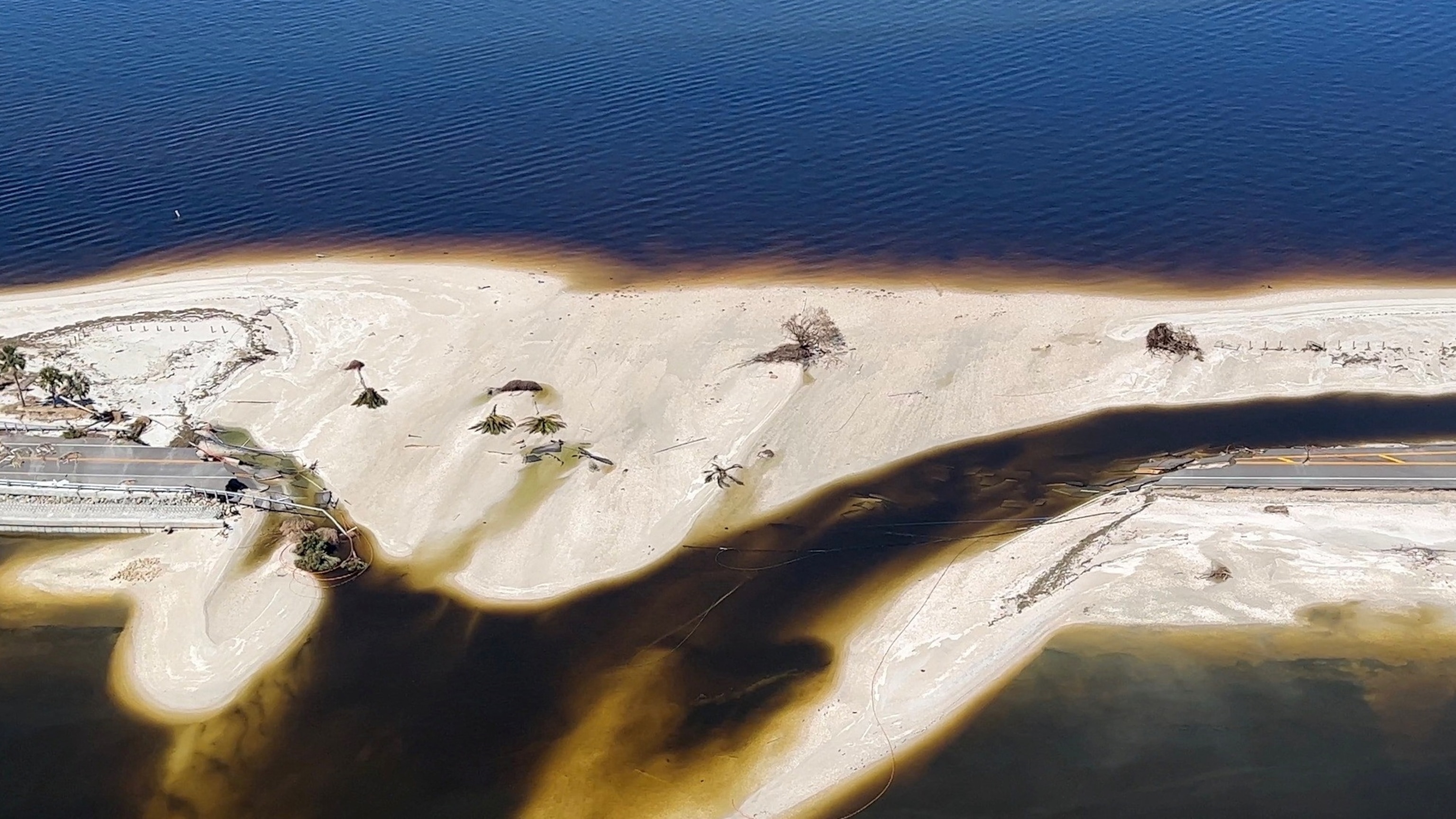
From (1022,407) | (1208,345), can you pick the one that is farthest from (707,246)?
(1208,345)

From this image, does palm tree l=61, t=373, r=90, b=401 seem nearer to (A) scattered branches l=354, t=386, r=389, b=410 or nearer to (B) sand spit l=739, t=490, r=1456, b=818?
(A) scattered branches l=354, t=386, r=389, b=410

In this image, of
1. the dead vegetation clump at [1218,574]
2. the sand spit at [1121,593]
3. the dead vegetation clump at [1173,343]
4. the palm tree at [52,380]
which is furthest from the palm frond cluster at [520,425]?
the dead vegetation clump at [1173,343]

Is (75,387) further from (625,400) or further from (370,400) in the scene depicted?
(625,400)

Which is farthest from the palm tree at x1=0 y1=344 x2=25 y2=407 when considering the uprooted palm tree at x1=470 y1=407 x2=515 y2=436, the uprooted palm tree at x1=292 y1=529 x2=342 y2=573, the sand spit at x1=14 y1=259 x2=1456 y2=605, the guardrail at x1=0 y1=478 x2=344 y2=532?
the uprooted palm tree at x1=470 y1=407 x2=515 y2=436

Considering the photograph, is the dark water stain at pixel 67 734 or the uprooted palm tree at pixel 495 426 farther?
the uprooted palm tree at pixel 495 426

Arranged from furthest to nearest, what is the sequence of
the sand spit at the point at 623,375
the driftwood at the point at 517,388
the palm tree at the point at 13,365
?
the driftwood at the point at 517,388
the palm tree at the point at 13,365
the sand spit at the point at 623,375

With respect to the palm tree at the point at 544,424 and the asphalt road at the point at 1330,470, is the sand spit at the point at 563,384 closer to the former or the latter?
the palm tree at the point at 544,424
